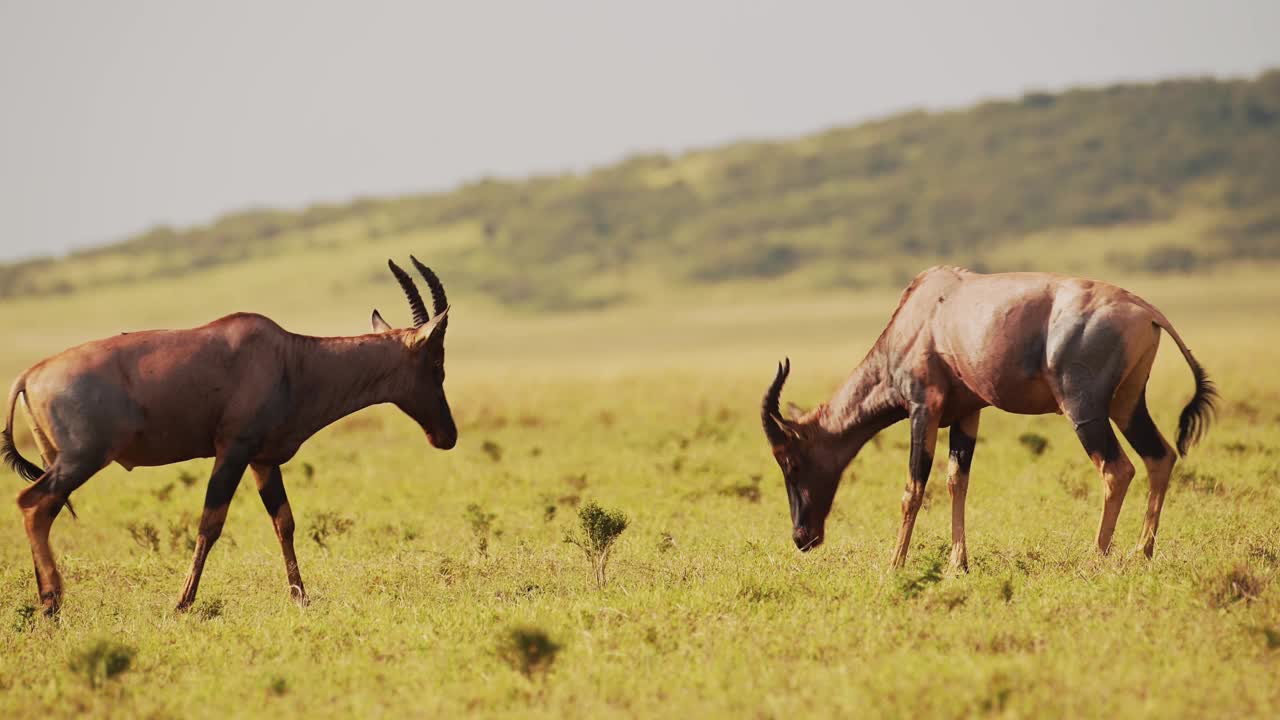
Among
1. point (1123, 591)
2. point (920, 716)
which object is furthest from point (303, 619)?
point (1123, 591)

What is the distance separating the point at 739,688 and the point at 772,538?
18.2ft

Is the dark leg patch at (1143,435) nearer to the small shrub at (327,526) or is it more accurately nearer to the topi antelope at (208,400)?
the topi antelope at (208,400)

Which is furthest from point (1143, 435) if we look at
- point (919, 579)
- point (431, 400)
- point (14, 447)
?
point (14, 447)

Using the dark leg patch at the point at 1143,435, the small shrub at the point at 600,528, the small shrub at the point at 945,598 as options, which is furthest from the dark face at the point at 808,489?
the small shrub at the point at 945,598

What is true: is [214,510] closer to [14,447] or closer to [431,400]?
[14,447]

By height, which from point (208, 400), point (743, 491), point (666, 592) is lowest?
point (743, 491)

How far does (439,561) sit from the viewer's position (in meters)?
12.6

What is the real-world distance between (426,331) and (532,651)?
4.03 meters

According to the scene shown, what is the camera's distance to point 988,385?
11.0m

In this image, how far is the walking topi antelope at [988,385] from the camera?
10.6 meters

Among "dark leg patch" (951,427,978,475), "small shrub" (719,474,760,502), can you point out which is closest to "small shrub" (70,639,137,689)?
"dark leg patch" (951,427,978,475)

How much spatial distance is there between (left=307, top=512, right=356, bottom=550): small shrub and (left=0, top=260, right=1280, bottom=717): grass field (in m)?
0.05

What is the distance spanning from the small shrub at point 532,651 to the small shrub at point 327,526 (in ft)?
20.4

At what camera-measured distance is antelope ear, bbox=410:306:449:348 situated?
11531 mm
